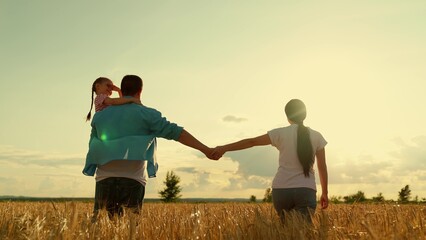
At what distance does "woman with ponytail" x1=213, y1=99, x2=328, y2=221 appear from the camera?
653 centimetres

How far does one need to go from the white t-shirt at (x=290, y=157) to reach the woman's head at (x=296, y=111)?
0.33ft

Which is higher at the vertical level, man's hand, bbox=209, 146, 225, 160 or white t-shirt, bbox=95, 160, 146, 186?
man's hand, bbox=209, 146, 225, 160

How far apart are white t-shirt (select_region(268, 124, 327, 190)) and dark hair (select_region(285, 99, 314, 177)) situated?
3.3 inches

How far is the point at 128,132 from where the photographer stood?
6.28 m

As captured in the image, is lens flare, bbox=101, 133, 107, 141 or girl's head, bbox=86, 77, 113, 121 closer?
lens flare, bbox=101, 133, 107, 141

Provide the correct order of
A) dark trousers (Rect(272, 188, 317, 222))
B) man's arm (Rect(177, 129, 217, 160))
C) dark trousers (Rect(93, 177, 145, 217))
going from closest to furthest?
dark trousers (Rect(93, 177, 145, 217)) < dark trousers (Rect(272, 188, 317, 222)) < man's arm (Rect(177, 129, 217, 160))

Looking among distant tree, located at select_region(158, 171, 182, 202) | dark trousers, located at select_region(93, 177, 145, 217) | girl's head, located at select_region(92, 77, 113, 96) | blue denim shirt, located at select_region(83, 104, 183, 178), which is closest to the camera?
dark trousers, located at select_region(93, 177, 145, 217)

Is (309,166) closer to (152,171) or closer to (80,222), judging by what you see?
(152,171)

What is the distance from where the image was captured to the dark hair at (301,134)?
653 cm

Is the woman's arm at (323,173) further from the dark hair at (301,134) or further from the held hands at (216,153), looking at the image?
the held hands at (216,153)

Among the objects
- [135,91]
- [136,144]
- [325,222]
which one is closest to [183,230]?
[325,222]

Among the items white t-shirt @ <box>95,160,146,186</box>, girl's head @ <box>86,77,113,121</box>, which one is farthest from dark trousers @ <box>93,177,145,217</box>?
girl's head @ <box>86,77,113,121</box>

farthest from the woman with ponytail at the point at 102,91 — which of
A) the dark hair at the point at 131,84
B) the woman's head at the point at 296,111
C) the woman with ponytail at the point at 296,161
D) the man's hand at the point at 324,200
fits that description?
the man's hand at the point at 324,200

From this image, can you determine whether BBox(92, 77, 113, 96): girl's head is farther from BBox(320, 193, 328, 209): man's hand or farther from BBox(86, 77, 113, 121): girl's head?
BBox(320, 193, 328, 209): man's hand
